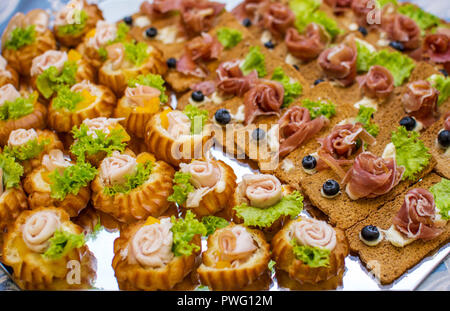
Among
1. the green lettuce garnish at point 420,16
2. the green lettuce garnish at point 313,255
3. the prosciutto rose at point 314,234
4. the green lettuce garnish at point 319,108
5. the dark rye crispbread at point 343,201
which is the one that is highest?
the green lettuce garnish at point 420,16

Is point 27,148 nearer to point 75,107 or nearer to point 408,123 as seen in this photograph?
point 75,107

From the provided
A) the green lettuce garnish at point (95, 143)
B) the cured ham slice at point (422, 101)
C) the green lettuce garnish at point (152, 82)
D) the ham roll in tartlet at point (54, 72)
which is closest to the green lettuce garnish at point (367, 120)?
the cured ham slice at point (422, 101)

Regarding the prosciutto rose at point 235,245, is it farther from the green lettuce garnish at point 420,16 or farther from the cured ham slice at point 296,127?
the green lettuce garnish at point 420,16

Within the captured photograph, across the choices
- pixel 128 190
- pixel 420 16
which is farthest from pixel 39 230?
pixel 420 16
